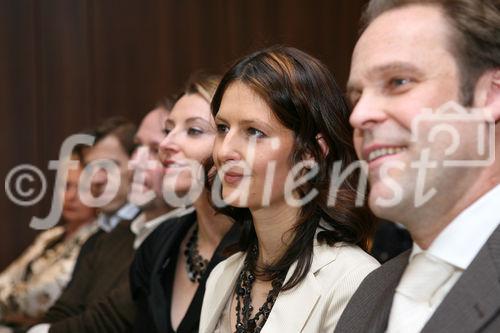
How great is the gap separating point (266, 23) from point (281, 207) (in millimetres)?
3285

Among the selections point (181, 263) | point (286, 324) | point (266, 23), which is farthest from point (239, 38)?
point (286, 324)

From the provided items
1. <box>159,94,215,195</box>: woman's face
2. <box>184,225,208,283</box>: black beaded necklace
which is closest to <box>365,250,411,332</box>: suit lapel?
<box>184,225,208,283</box>: black beaded necklace

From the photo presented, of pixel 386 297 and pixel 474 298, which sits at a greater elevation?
pixel 474 298

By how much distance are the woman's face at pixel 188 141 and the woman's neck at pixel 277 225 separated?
676 mm

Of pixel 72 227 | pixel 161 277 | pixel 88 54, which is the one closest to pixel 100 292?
pixel 161 277

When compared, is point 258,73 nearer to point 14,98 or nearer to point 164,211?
point 164,211

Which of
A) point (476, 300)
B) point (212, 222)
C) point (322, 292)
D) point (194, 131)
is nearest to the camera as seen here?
point (476, 300)

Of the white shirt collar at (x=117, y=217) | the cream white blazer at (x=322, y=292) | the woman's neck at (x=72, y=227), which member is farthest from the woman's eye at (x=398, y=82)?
the woman's neck at (x=72, y=227)

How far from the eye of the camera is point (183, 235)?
8.62ft

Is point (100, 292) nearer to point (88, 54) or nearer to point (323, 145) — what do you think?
point (323, 145)

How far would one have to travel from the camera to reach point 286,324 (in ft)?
5.69

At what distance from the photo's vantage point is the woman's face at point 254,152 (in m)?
1.86

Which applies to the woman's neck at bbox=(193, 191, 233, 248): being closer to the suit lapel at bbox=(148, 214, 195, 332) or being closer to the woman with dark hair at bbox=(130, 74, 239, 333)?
the woman with dark hair at bbox=(130, 74, 239, 333)

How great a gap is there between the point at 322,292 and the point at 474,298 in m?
0.64
